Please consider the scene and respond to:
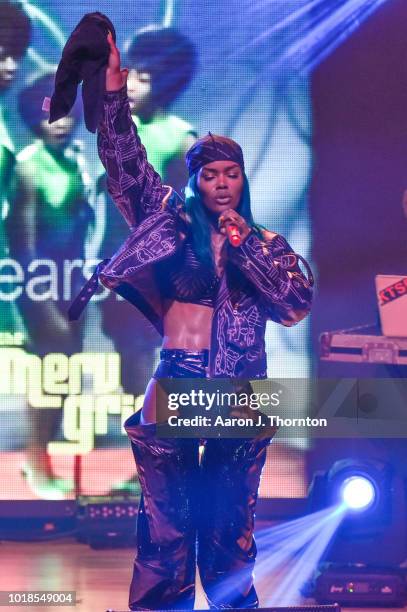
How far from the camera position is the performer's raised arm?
7.23 feet

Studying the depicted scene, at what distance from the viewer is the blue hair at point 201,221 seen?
2.30 m

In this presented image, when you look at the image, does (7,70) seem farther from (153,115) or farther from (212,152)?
(212,152)

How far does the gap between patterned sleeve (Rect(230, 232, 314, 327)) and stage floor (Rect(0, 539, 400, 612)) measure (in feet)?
3.15

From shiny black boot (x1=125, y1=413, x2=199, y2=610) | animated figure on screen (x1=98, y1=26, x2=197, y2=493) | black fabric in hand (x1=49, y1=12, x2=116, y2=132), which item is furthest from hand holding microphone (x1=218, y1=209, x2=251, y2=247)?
animated figure on screen (x1=98, y1=26, x2=197, y2=493)

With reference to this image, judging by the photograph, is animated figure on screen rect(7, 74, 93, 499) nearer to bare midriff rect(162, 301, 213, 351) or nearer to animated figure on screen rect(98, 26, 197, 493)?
animated figure on screen rect(98, 26, 197, 493)

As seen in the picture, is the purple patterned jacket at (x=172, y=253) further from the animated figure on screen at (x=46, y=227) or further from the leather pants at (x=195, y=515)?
the animated figure on screen at (x=46, y=227)

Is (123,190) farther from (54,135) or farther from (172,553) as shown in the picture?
(54,135)

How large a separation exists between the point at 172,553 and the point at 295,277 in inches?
25.7

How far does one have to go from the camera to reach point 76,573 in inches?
133

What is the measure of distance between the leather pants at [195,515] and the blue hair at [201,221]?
1.30 ft

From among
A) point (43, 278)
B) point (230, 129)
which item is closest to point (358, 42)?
point (230, 129)

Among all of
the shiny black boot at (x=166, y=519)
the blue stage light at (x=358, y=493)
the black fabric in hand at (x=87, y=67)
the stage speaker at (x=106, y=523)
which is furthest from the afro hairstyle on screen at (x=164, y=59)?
the shiny black boot at (x=166, y=519)

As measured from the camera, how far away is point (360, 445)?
409 cm

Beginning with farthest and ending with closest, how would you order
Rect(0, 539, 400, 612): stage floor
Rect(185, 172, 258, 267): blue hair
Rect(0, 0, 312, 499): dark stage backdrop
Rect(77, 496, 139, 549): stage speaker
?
A: Rect(0, 0, 312, 499): dark stage backdrop < Rect(77, 496, 139, 549): stage speaker < Rect(0, 539, 400, 612): stage floor < Rect(185, 172, 258, 267): blue hair
